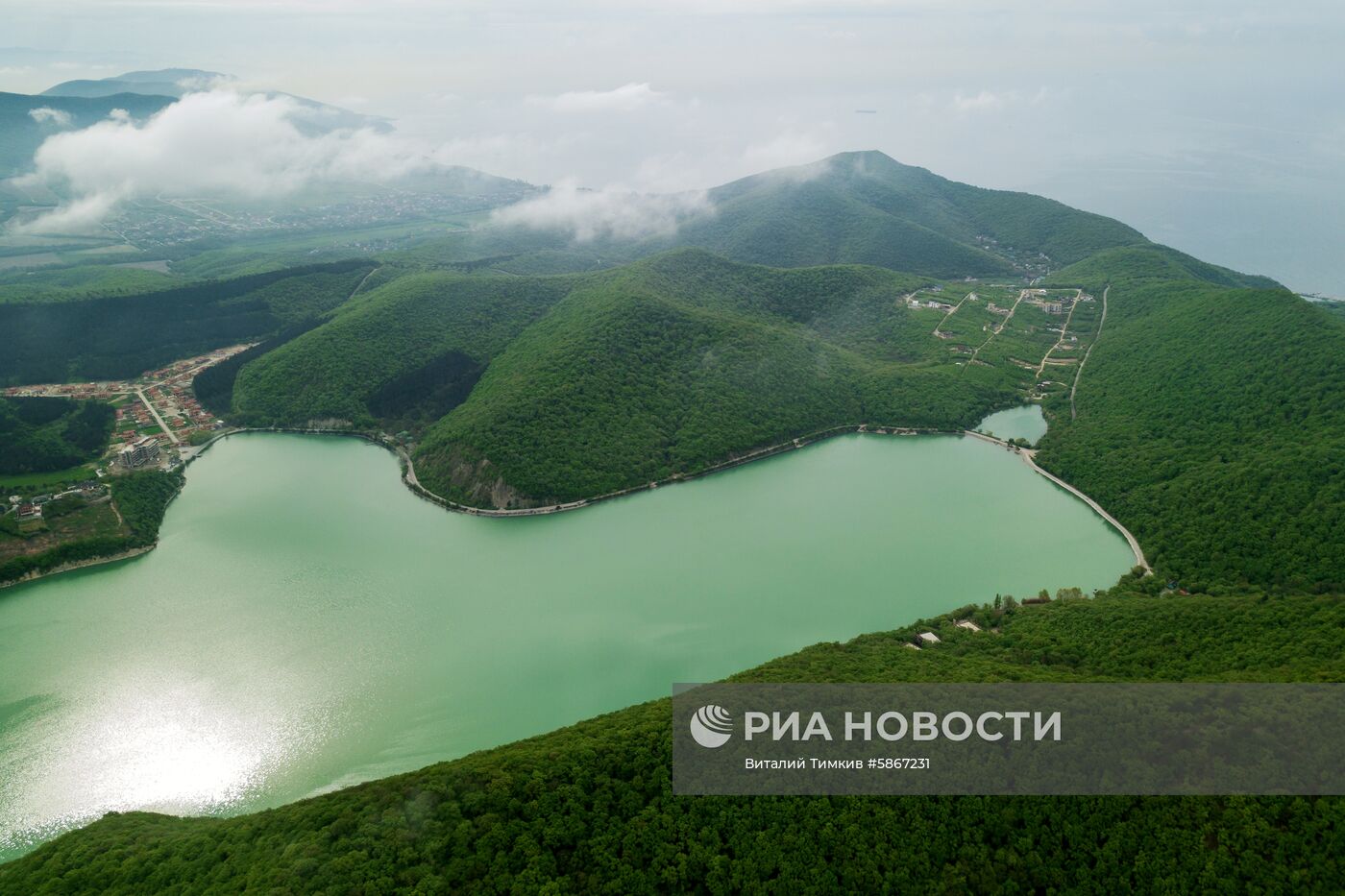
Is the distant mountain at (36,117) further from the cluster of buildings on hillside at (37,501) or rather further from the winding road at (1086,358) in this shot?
the winding road at (1086,358)

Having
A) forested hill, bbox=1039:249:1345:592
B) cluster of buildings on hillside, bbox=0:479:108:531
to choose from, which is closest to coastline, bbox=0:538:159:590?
cluster of buildings on hillside, bbox=0:479:108:531

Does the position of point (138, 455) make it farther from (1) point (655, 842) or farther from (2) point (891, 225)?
(2) point (891, 225)

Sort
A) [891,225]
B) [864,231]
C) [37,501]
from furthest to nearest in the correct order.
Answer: [864,231] < [891,225] < [37,501]

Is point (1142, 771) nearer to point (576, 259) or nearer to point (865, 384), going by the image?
point (865, 384)

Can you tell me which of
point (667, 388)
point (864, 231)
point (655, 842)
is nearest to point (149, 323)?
point (667, 388)

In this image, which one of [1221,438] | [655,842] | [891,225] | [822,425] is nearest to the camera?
[655,842]

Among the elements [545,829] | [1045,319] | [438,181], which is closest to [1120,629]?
[545,829]
